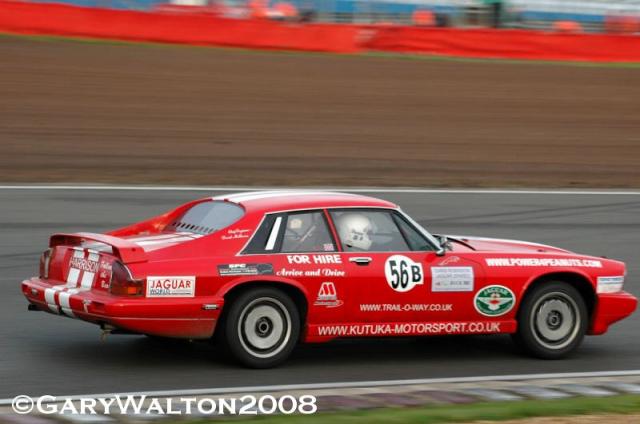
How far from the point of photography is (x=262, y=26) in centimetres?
2925

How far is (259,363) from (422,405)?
4.71 feet

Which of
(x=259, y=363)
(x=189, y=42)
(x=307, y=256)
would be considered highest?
(x=189, y=42)

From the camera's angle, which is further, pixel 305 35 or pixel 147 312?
pixel 305 35

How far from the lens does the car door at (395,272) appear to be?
7.87 metres

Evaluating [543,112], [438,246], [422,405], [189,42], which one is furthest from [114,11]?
[422,405]

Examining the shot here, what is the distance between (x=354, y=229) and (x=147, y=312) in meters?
1.65

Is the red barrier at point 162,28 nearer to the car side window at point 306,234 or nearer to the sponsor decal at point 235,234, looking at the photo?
the car side window at point 306,234

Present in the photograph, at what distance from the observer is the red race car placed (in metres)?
7.32

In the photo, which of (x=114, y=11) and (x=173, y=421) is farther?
(x=114, y=11)

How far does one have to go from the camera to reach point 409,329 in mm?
7996

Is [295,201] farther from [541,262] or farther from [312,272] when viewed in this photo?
[541,262]

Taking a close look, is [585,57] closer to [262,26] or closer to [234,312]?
[262,26]

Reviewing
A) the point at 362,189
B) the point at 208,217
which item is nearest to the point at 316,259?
the point at 208,217

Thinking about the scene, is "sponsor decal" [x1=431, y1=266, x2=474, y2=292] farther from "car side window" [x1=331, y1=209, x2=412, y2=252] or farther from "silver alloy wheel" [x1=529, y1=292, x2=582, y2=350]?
"silver alloy wheel" [x1=529, y1=292, x2=582, y2=350]
